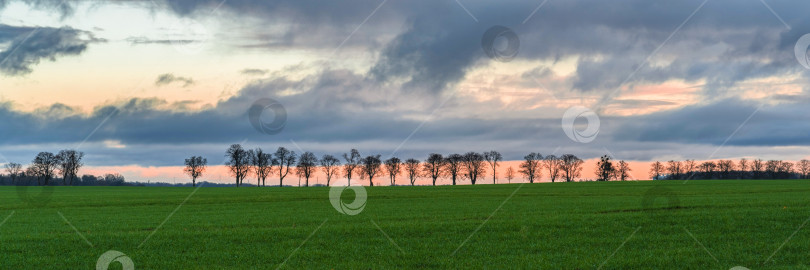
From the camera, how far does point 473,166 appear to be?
181000 millimetres

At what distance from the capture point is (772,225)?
28344 mm

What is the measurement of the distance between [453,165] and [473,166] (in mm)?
6362

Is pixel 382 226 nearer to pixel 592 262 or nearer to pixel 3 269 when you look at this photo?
pixel 592 262

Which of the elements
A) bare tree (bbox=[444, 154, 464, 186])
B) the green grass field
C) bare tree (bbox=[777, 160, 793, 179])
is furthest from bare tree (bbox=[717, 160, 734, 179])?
the green grass field

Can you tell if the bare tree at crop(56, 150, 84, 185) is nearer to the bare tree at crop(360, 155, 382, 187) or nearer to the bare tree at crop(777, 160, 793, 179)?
the bare tree at crop(360, 155, 382, 187)

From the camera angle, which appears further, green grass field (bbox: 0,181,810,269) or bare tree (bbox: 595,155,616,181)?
bare tree (bbox: 595,155,616,181)

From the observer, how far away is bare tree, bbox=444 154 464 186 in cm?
18050

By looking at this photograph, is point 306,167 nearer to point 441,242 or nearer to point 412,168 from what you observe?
point 412,168

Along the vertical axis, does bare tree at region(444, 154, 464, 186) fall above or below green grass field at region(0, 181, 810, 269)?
above

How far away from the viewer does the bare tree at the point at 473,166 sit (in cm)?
17975

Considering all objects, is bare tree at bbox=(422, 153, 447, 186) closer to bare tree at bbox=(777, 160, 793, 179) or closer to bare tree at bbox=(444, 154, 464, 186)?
bare tree at bbox=(444, 154, 464, 186)

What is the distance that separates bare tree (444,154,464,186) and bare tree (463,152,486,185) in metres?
1.98

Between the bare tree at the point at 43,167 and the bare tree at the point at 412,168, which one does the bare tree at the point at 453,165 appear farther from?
the bare tree at the point at 43,167

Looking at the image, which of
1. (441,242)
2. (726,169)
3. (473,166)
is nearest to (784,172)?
(726,169)
